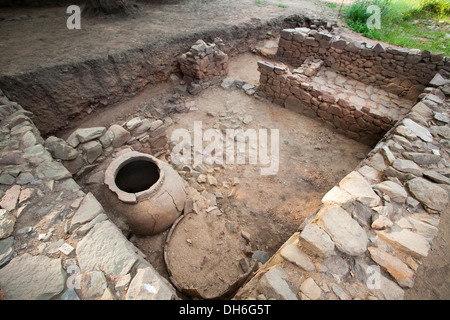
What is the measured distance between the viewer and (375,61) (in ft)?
17.2

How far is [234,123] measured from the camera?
486cm

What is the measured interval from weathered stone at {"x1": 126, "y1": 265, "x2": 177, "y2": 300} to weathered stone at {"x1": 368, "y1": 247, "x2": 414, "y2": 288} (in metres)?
1.67

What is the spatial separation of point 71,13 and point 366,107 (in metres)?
8.30

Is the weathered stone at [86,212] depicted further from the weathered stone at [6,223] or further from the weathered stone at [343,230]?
the weathered stone at [343,230]

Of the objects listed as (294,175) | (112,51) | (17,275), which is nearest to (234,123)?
(294,175)

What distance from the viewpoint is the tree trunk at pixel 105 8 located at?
619cm

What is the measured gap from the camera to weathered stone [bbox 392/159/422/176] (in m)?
2.52

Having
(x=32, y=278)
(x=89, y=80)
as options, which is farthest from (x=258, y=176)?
(x=89, y=80)

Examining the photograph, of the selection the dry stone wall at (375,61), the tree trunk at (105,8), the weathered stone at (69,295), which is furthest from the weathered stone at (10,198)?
the dry stone wall at (375,61)

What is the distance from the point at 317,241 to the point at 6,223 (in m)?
2.64

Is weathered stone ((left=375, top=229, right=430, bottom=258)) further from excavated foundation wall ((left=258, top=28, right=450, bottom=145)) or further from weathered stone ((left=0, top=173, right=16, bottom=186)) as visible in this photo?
weathered stone ((left=0, top=173, right=16, bottom=186))

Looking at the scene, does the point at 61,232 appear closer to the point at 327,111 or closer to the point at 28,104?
the point at 28,104

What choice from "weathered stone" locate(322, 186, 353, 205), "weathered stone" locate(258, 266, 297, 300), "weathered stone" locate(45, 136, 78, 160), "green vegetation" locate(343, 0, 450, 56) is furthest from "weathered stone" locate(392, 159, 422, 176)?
"green vegetation" locate(343, 0, 450, 56)
